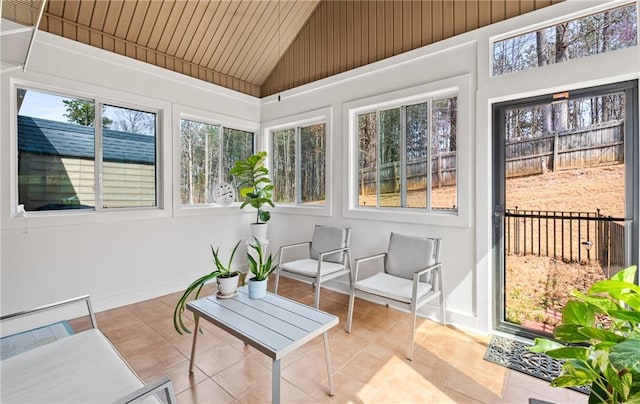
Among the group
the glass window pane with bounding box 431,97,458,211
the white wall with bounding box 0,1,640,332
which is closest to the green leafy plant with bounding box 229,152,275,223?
the white wall with bounding box 0,1,640,332

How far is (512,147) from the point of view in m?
2.60

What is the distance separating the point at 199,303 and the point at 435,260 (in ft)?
6.93

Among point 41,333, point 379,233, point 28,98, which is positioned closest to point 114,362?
point 41,333

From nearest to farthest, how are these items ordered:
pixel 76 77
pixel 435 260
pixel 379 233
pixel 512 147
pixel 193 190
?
1. pixel 512 147
2. pixel 435 260
3. pixel 76 77
4. pixel 379 233
5. pixel 193 190

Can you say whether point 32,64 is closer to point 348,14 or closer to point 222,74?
point 222,74

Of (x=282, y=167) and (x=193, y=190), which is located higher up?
(x=282, y=167)

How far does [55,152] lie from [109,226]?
2.94ft

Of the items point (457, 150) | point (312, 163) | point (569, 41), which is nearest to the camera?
point (569, 41)

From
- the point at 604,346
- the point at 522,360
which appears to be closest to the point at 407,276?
the point at 522,360

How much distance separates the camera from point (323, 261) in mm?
3535

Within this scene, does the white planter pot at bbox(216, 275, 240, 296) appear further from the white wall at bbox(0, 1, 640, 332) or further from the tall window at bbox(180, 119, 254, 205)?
the tall window at bbox(180, 119, 254, 205)

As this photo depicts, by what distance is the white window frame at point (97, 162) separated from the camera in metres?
2.67

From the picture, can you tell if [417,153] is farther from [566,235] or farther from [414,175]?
[566,235]

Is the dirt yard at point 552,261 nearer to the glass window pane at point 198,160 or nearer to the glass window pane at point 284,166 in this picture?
the glass window pane at point 284,166
